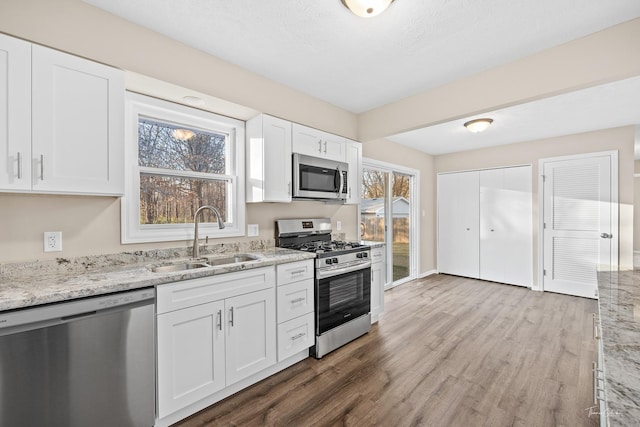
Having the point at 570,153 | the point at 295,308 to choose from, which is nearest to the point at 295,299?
the point at 295,308

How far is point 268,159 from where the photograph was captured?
8.39 feet

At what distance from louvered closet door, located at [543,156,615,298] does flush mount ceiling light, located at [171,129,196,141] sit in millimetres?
5110

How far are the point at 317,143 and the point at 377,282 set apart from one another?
171 cm

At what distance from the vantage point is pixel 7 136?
1431mm

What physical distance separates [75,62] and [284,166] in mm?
1559

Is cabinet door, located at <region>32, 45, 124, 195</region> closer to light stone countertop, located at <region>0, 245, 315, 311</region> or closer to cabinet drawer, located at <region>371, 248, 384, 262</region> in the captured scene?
light stone countertop, located at <region>0, 245, 315, 311</region>

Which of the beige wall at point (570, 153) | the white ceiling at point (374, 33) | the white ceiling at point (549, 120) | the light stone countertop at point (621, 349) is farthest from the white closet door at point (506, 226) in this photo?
the light stone countertop at point (621, 349)

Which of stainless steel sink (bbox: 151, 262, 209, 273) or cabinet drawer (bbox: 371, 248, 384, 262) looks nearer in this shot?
stainless steel sink (bbox: 151, 262, 209, 273)

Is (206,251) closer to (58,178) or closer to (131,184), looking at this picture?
(131,184)

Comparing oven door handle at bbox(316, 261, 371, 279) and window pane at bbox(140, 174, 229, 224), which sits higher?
window pane at bbox(140, 174, 229, 224)

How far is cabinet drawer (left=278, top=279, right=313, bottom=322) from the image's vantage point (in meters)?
2.26

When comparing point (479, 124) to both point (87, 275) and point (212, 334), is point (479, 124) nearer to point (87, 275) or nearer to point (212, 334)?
point (212, 334)

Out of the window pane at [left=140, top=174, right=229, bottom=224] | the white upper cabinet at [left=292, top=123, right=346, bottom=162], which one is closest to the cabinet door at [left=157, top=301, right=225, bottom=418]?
the window pane at [left=140, top=174, right=229, bottom=224]

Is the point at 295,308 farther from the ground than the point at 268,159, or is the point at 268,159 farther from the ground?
the point at 268,159
